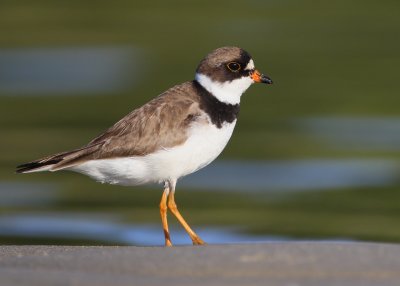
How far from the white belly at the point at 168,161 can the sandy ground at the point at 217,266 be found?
1.31m

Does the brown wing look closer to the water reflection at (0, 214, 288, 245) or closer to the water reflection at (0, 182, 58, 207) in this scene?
the water reflection at (0, 214, 288, 245)

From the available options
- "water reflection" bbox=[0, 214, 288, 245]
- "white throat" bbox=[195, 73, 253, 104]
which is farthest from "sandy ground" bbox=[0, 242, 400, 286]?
"water reflection" bbox=[0, 214, 288, 245]

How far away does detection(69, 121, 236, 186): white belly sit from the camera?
8.16 metres

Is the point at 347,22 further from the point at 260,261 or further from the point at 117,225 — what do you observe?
the point at 260,261

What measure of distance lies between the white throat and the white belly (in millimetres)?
358

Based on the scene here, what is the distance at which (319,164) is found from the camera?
40.5ft

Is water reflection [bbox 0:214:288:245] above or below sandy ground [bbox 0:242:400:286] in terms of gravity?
below

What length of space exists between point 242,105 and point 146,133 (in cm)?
626

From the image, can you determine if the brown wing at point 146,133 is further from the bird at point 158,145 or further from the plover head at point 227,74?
the plover head at point 227,74

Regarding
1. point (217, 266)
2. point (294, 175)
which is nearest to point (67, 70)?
point (294, 175)

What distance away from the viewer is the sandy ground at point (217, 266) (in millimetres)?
6188

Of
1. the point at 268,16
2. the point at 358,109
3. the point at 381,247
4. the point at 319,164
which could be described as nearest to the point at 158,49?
the point at 268,16

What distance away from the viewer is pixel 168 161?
26.8 ft

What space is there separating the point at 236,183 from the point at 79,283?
5778mm
